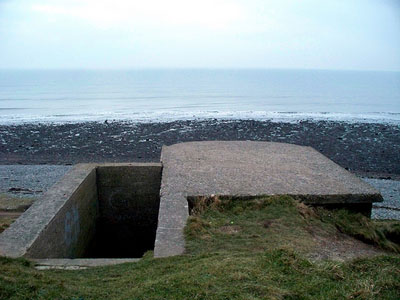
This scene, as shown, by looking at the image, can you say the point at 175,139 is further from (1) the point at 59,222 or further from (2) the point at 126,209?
(1) the point at 59,222

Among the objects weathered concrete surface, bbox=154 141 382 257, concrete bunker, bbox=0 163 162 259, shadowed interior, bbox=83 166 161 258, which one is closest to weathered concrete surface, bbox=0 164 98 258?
concrete bunker, bbox=0 163 162 259

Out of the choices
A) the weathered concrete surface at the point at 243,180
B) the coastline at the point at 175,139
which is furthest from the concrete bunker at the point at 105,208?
the coastline at the point at 175,139

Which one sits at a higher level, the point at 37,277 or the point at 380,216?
the point at 37,277

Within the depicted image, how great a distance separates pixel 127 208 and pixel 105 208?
1.60 ft

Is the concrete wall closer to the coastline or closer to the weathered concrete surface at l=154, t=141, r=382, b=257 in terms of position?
the weathered concrete surface at l=154, t=141, r=382, b=257

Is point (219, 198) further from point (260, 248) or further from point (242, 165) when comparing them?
point (242, 165)

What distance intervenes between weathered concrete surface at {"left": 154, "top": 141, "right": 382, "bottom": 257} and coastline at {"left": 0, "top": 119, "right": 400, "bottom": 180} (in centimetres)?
920

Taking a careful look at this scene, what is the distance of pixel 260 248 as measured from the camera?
4887 mm

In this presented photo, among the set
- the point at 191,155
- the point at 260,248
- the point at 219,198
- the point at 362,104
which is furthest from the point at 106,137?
the point at 362,104

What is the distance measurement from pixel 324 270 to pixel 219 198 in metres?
2.75

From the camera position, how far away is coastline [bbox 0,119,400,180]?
19.4 meters

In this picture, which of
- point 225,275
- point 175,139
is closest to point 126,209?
point 225,275

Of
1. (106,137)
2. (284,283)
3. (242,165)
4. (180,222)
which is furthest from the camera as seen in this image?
(106,137)

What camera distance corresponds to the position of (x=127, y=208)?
911 cm
